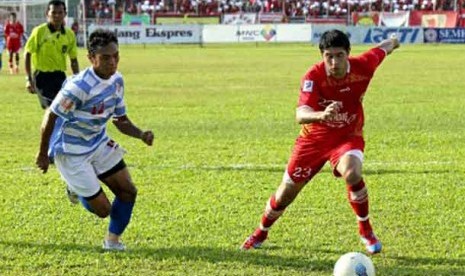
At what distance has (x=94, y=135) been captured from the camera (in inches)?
244

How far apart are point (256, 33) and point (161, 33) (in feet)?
17.2

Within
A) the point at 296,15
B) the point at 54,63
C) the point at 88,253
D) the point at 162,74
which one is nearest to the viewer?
the point at 88,253

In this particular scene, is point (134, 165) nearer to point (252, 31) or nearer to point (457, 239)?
point (457, 239)

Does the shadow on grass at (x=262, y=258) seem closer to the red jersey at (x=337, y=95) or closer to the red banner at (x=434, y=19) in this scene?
the red jersey at (x=337, y=95)

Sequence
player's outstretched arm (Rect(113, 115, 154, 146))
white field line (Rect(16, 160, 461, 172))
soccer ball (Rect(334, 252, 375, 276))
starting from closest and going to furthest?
1. soccer ball (Rect(334, 252, 375, 276))
2. player's outstretched arm (Rect(113, 115, 154, 146))
3. white field line (Rect(16, 160, 461, 172))

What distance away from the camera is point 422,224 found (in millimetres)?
7043

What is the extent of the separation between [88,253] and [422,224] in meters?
2.75

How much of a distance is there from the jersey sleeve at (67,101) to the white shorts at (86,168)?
369 mm

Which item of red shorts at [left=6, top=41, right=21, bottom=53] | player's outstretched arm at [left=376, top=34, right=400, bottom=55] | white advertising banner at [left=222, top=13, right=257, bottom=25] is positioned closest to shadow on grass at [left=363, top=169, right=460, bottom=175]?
player's outstretched arm at [left=376, top=34, right=400, bottom=55]

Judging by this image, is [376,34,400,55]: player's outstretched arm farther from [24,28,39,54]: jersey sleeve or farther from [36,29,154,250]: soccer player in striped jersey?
[24,28,39,54]: jersey sleeve

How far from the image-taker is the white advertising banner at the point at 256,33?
153 ft

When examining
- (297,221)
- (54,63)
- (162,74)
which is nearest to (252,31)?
(162,74)

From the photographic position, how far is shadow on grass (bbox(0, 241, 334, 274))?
233 inches

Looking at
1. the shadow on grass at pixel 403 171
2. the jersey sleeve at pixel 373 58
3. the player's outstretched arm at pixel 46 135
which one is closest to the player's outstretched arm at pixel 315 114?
the jersey sleeve at pixel 373 58
